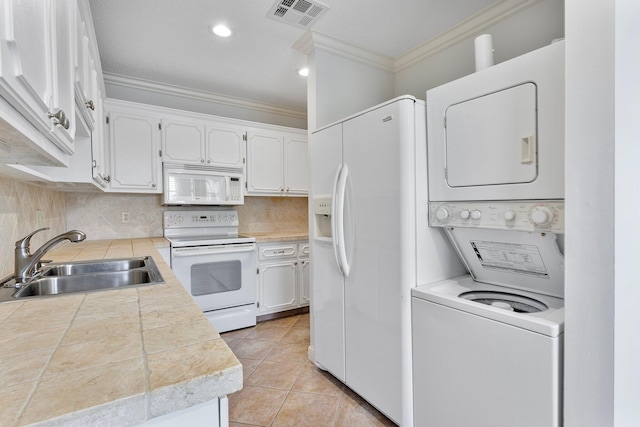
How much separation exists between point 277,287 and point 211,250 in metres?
0.83

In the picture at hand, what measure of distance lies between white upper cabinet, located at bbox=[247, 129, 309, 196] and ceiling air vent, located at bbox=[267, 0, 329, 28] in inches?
58.5

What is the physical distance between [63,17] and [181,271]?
2.13 metres

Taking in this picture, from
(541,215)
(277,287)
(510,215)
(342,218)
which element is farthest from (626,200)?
(277,287)

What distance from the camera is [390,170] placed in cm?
165

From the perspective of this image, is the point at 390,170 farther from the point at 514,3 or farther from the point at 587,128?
the point at 514,3

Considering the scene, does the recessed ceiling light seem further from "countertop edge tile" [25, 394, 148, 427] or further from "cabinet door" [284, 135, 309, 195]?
"countertop edge tile" [25, 394, 148, 427]

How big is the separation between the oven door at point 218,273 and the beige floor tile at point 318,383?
1095 mm

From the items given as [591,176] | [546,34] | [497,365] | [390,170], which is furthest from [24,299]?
[546,34]

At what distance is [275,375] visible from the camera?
2.28 meters

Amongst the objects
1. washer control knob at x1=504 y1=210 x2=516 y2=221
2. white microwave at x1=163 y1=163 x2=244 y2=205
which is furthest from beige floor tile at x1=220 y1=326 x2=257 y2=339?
washer control knob at x1=504 y1=210 x2=516 y2=221

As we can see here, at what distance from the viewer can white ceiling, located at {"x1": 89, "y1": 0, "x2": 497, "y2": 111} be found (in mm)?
2031

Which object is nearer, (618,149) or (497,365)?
(618,149)

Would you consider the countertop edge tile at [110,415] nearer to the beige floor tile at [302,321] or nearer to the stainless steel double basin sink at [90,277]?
the stainless steel double basin sink at [90,277]

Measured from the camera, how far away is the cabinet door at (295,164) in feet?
12.2
